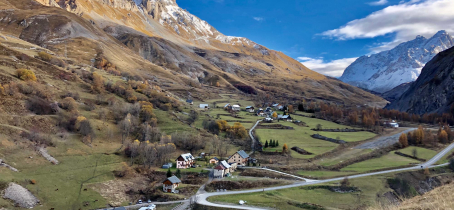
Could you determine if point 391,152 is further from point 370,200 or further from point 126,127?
point 126,127

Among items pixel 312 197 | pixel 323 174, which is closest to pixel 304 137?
pixel 323 174

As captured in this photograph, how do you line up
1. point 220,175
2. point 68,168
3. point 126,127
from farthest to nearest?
point 126,127 → point 220,175 → point 68,168

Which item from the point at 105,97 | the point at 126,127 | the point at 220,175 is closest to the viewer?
the point at 220,175

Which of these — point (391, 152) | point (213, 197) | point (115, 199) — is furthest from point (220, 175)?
point (391, 152)

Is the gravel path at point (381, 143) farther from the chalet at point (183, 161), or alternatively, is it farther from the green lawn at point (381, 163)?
the chalet at point (183, 161)

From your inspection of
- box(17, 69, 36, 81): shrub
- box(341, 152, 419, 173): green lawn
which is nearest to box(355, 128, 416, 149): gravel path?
box(341, 152, 419, 173): green lawn

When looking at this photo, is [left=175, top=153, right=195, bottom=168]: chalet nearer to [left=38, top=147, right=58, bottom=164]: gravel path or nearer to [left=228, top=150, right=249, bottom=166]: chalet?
[left=228, top=150, right=249, bottom=166]: chalet
